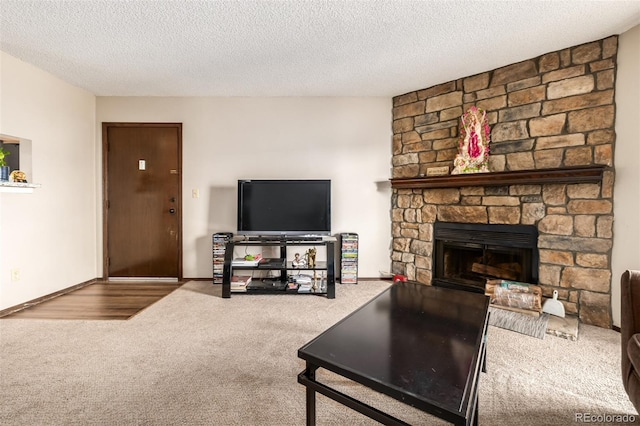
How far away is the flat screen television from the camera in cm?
333

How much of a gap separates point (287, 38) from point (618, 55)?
2.59 m

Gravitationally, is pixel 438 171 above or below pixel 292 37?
below

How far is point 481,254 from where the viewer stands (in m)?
3.05

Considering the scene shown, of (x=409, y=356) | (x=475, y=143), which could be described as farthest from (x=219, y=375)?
(x=475, y=143)

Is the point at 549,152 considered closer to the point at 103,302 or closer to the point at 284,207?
the point at 284,207

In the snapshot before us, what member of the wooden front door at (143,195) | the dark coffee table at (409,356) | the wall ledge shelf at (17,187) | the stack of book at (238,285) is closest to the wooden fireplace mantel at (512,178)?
the dark coffee table at (409,356)

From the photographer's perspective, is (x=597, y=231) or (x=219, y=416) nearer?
(x=219, y=416)

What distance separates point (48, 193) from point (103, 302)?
129 centimetres

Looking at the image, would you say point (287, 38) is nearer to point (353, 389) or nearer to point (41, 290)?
point (353, 389)

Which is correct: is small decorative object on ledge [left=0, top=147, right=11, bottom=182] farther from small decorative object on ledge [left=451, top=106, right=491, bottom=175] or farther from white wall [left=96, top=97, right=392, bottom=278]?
small decorative object on ledge [left=451, top=106, right=491, bottom=175]

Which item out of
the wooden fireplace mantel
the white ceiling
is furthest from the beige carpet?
the white ceiling

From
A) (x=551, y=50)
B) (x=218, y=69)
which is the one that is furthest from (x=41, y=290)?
(x=551, y=50)

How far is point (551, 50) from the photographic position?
252 cm

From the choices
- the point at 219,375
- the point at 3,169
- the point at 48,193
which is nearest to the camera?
the point at 219,375
